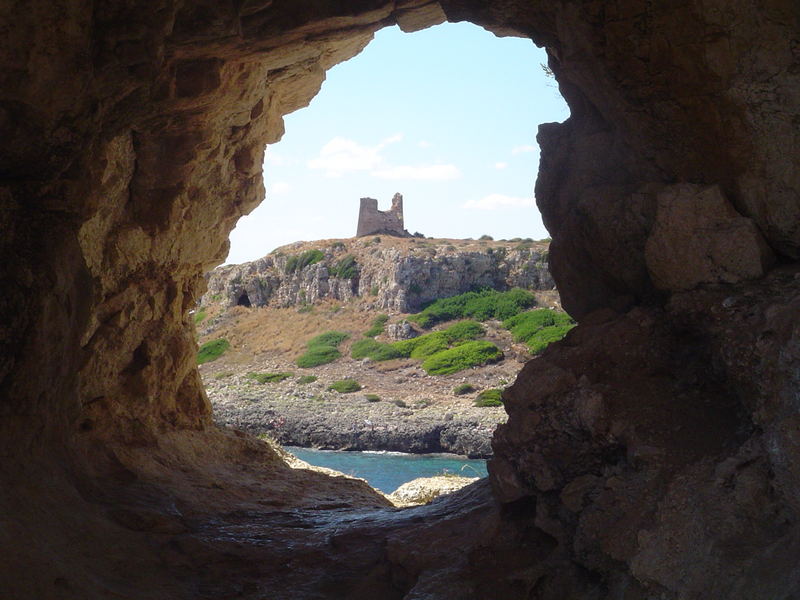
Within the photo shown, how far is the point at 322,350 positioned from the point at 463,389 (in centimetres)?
1341

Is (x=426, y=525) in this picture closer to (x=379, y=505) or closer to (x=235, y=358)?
(x=379, y=505)

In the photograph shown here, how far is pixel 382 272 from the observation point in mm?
57156

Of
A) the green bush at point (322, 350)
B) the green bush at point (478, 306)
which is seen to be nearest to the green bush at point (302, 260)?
the green bush at point (322, 350)

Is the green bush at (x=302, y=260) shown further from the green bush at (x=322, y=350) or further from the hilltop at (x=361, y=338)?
the green bush at (x=322, y=350)

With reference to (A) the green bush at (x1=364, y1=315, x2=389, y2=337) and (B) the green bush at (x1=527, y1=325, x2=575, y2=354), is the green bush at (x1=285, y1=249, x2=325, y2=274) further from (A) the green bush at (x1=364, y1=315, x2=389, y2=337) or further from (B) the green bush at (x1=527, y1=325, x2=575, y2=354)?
(B) the green bush at (x1=527, y1=325, x2=575, y2=354)

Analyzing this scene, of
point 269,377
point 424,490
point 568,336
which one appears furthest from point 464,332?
point 568,336

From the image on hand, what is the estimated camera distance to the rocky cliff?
55.3 meters

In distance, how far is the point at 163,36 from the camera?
648 cm

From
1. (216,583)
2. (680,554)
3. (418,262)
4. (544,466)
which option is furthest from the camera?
(418,262)

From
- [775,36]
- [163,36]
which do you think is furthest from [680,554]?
[163,36]

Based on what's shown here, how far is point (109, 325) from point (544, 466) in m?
5.65

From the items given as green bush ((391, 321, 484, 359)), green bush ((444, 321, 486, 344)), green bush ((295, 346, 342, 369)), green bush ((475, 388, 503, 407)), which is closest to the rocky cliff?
green bush ((391, 321, 484, 359))

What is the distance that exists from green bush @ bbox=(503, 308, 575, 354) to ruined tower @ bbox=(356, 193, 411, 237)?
19.7 metres

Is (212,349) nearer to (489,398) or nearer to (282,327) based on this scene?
(282,327)
